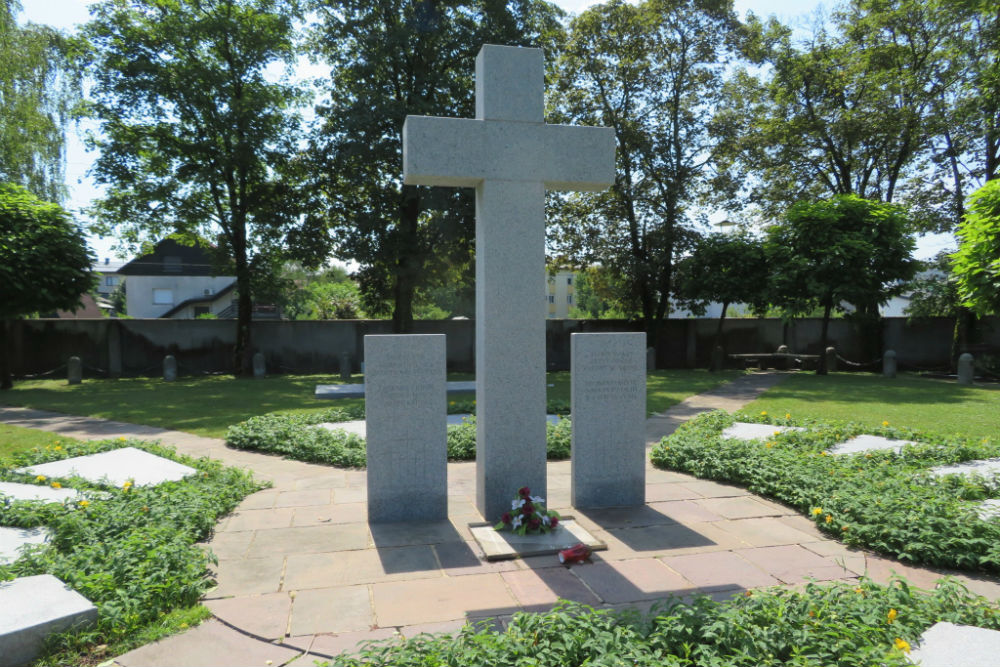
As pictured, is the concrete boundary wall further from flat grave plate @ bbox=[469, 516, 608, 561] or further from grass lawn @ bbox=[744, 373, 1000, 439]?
flat grave plate @ bbox=[469, 516, 608, 561]

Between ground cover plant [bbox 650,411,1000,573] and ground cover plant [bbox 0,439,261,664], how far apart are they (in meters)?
4.44

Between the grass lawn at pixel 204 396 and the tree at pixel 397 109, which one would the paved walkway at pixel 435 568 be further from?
the tree at pixel 397 109

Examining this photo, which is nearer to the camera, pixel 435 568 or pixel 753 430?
pixel 435 568

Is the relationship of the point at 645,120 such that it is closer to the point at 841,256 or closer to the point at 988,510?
the point at 841,256

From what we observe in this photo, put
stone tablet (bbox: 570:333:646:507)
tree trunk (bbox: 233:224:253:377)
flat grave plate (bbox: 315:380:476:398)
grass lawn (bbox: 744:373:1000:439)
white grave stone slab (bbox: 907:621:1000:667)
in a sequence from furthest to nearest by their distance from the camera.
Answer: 1. tree trunk (bbox: 233:224:253:377)
2. flat grave plate (bbox: 315:380:476:398)
3. grass lawn (bbox: 744:373:1000:439)
4. stone tablet (bbox: 570:333:646:507)
5. white grave stone slab (bbox: 907:621:1000:667)

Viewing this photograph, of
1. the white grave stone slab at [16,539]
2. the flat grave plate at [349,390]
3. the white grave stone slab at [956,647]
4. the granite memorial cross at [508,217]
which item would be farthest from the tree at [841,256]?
the white grave stone slab at [16,539]

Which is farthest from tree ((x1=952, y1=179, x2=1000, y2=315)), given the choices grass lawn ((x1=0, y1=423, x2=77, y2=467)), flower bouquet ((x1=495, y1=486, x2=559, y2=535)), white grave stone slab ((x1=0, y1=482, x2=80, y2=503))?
grass lawn ((x1=0, y1=423, x2=77, y2=467))

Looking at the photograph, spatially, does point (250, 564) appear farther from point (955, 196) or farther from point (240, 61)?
point (955, 196)

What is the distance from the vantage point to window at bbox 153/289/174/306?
145 feet

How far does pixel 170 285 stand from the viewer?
145 feet

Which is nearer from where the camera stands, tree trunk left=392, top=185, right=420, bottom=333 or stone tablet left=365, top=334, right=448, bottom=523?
stone tablet left=365, top=334, right=448, bottom=523

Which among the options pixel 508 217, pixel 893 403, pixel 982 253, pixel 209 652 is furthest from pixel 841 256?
pixel 209 652

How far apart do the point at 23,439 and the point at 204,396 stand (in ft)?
17.5

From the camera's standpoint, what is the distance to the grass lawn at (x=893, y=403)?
9.88 meters
